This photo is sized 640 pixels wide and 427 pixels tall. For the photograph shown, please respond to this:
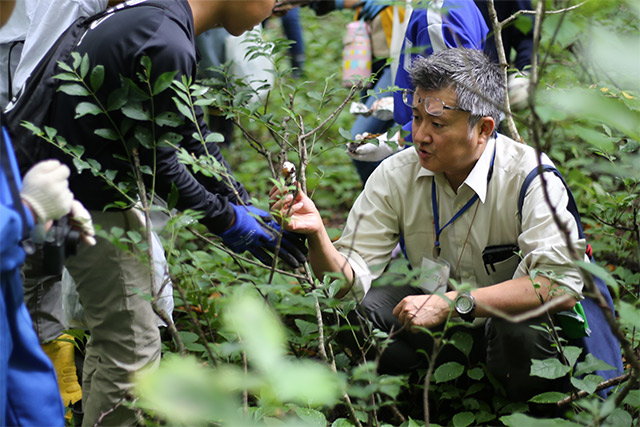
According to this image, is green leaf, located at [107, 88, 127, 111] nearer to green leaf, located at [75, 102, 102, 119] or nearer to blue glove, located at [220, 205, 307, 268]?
green leaf, located at [75, 102, 102, 119]

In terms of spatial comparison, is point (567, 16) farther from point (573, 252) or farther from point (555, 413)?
point (555, 413)

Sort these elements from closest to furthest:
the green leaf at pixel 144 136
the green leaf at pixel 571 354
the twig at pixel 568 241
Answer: the twig at pixel 568 241, the green leaf at pixel 144 136, the green leaf at pixel 571 354

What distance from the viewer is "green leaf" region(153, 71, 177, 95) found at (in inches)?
62.4

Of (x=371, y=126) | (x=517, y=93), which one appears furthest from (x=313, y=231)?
(x=371, y=126)

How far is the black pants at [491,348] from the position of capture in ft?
6.85

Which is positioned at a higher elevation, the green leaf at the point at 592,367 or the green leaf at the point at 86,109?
the green leaf at the point at 86,109

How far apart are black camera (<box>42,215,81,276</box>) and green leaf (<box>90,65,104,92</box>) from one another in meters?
0.44

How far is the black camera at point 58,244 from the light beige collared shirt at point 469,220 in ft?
3.20

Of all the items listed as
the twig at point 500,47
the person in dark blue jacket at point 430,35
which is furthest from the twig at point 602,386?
the person in dark blue jacket at point 430,35

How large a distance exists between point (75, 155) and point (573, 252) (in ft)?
4.10

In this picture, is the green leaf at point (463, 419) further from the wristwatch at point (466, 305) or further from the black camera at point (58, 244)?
the black camera at point (58, 244)

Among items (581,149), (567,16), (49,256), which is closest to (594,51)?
(567,16)

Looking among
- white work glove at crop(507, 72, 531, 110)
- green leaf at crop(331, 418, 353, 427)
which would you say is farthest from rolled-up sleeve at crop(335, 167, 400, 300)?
white work glove at crop(507, 72, 531, 110)

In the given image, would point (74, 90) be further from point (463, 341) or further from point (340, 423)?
point (463, 341)
